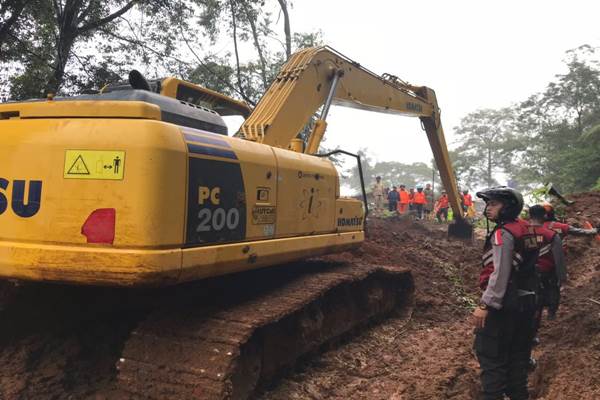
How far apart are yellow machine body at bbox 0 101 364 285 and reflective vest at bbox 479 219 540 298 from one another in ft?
5.60

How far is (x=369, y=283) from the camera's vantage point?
5.75 meters

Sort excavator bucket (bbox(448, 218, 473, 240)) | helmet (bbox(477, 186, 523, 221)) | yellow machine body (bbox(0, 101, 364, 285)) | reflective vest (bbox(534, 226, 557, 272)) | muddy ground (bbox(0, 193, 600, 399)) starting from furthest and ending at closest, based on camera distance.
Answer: excavator bucket (bbox(448, 218, 473, 240)) → reflective vest (bbox(534, 226, 557, 272)) → muddy ground (bbox(0, 193, 600, 399)) → helmet (bbox(477, 186, 523, 221)) → yellow machine body (bbox(0, 101, 364, 285))

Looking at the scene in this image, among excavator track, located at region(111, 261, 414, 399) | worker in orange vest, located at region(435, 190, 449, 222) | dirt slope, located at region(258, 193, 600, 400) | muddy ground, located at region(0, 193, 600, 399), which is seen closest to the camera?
excavator track, located at region(111, 261, 414, 399)

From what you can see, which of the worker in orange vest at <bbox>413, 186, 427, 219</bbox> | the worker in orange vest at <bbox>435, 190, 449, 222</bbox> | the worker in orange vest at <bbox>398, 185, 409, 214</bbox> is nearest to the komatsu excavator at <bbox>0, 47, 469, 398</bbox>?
the worker in orange vest at <bbox>435, 190, 449, 222</bbox>

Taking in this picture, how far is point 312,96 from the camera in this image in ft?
18.7

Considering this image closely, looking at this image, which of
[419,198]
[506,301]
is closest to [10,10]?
[506,301]

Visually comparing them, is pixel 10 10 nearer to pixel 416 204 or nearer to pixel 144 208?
pixel 144 208

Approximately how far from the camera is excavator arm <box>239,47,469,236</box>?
4984mm

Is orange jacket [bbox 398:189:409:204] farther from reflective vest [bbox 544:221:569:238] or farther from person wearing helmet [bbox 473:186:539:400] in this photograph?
person wearing helmet [bbox 473:186:539:400]

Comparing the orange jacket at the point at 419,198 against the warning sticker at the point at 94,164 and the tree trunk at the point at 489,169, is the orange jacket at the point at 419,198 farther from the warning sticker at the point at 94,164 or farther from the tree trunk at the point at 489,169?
the tree trunk at the point at 489,169

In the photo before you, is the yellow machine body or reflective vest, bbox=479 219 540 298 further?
reflective vest, bbox=479 219 540 298

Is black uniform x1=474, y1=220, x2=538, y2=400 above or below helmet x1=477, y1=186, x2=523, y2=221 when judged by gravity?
below

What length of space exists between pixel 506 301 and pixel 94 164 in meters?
2.66

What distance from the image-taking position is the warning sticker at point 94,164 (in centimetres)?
290
